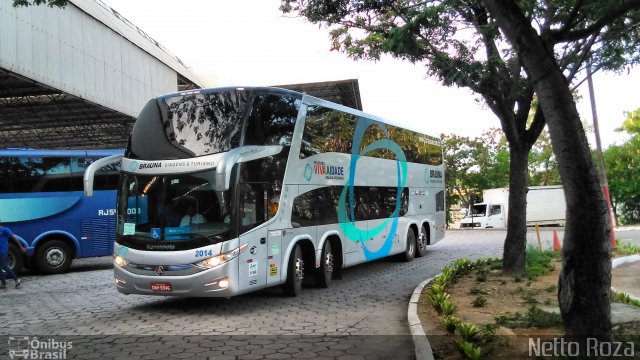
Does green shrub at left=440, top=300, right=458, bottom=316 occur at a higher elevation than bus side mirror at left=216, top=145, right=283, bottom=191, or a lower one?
lower

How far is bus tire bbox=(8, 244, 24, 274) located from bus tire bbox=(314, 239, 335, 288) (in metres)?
8.33

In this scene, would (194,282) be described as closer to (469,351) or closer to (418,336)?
(418,336)

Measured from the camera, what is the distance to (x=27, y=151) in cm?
1400

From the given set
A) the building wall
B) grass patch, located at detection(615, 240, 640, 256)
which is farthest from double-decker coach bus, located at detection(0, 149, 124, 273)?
grass patch, located at detection(615, 240, 640, 256)

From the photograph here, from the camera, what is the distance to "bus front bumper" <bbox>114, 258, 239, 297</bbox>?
7.80 m

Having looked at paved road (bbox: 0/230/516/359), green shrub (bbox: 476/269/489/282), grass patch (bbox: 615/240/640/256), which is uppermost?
green shrub (bbox: 476/269/489/282)

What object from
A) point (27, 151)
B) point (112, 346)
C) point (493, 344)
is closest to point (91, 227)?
point (27, 151)

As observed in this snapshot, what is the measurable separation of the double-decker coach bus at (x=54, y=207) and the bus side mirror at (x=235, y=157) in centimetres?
817

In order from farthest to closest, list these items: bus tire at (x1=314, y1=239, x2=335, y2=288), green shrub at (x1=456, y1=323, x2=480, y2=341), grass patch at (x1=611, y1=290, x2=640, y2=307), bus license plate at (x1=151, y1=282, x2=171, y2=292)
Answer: bus tire at (x1=314, y1=239, x2=335, y2=288) → bus license plate at (x1=151, y1=282, x2=171, y2=292) → grass patch at (x1=611, y1=290, x2=640, y2=307) → green shrub at (x1=456, y1=323, x2=480, y2=341)

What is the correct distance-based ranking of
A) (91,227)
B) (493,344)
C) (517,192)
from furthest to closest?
(91,227) → (517,192) → (493,344)

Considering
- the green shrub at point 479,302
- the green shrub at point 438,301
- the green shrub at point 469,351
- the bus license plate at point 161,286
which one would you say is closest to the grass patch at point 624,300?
the green shrub at point 479,302

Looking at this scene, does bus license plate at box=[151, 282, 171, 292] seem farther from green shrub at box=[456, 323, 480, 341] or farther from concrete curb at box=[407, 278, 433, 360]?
green shrub at box=[456, 323, 480, 341]

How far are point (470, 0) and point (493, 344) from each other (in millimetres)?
6709

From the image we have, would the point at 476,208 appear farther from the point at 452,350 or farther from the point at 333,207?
the point at 452,350
